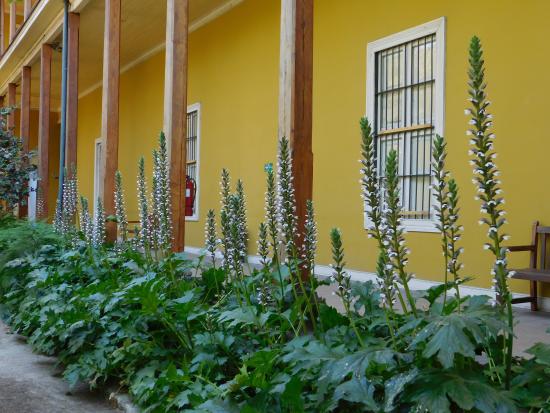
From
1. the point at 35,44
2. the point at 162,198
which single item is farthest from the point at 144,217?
the point at 35,44

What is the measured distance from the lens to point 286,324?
3018 millimetres

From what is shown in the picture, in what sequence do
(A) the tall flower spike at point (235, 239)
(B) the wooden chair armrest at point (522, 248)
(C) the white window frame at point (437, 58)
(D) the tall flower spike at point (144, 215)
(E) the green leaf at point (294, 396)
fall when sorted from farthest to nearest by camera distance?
(C) the white window frame at point (437, 58) < (B) the wooden chair armrest at point (522, 248) < (D) the tall flower spike at point (144, 215) < (A) the tall flower spike at point (235, 239) < (E) the green leaf at point (294, 396)

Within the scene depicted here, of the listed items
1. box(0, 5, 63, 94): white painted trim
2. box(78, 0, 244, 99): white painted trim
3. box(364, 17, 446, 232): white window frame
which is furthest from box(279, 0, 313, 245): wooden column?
box(0, 5, 63, 94): white painted trim

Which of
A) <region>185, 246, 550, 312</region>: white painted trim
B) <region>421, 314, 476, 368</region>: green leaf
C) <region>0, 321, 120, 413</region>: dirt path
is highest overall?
<region>421, 314, 476, 368</region>: green leaf

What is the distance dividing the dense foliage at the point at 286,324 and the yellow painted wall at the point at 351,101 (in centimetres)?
297

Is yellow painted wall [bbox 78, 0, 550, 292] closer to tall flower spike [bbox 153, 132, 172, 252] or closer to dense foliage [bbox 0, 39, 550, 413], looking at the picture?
dense foliage [bbox 0, 39, 550, 413]

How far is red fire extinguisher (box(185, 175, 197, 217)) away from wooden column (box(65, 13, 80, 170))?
93.6 inches

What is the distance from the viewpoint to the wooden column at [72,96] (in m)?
10.0

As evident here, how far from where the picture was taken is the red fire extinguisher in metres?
11.6

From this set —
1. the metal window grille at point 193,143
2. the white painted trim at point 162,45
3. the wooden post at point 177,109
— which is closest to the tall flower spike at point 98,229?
the wooden post at point 177,109

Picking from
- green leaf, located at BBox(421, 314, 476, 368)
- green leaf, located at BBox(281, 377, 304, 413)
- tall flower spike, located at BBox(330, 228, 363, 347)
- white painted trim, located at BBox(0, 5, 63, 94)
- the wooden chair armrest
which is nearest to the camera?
green leaf, located at BBox(421, 314, 476, 368)

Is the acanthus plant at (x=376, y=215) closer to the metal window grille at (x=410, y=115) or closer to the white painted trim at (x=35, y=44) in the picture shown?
the metal window grille at (x=410, y=115)

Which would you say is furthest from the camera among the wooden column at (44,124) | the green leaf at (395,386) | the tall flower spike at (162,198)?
the wooden column at (44,124)

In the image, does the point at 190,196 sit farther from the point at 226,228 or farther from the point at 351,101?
the point at 226,228
